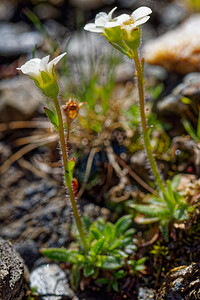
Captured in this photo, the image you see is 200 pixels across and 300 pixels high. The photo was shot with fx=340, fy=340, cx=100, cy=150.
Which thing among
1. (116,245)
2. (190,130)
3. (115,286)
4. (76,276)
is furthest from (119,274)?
(190,130)

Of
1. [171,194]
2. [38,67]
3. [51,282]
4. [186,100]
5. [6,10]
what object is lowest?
[51,282]

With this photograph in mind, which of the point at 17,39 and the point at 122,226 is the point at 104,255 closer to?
the point at 122,226

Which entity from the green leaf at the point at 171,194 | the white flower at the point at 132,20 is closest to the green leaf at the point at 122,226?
the green leaf at the point at 171,194

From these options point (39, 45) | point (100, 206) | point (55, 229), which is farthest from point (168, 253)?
point (39, 45)

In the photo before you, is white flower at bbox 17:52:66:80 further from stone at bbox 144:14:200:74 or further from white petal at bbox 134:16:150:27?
stone at bbox 144:14:200:74

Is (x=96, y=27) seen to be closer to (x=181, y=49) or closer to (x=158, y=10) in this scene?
(x=181, y=49)

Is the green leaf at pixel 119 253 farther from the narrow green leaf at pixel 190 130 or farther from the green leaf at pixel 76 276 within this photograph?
the narrow green leaf at pixel 190 130

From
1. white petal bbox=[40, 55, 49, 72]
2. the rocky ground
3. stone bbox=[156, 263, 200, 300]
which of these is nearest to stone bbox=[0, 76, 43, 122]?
the rocky ground
